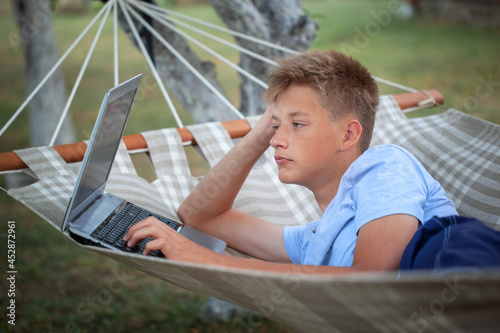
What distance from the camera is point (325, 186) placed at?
53.7 inches

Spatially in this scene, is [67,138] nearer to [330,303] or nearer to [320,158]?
[320,158]

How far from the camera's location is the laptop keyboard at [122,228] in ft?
4.10

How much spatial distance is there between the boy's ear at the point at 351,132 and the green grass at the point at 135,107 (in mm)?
1191

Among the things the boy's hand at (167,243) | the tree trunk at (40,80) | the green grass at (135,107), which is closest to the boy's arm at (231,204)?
the boy's hand at (167,243)

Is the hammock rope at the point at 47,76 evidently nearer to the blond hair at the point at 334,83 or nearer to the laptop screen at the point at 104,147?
the laptop screen at the point at 104,147

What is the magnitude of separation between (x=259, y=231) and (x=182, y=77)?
1.14 m

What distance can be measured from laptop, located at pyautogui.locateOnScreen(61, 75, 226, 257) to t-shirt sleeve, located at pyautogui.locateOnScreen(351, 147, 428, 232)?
1.64ft

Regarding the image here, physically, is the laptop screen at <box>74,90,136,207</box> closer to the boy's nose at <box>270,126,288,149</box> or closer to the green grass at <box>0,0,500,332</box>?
the boy's nose at <box>270,126,288,149</box>

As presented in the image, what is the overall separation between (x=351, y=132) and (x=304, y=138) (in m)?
0.14

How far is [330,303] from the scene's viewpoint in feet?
2.69

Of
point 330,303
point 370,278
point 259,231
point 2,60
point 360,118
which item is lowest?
point 2,60

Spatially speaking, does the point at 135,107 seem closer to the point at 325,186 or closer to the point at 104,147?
the point at 104,147

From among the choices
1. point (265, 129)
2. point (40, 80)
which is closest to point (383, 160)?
point (265, 129)

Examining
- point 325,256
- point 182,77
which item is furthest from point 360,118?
point 182,77
